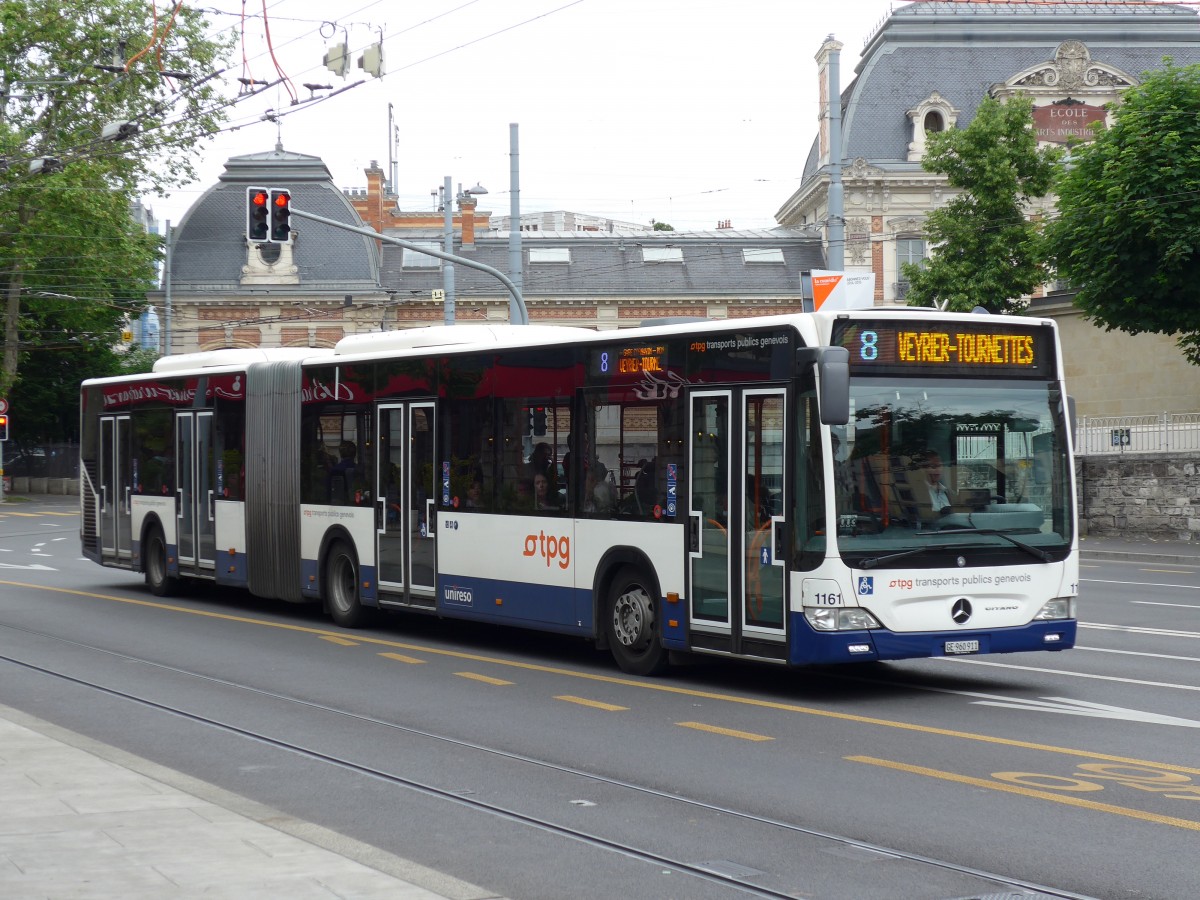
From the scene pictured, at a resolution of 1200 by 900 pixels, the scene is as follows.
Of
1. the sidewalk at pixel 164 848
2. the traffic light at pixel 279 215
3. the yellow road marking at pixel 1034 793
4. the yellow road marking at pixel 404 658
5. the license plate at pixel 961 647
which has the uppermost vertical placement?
the traffic light at pixel 279 215

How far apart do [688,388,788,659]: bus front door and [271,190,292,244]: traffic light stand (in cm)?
1364

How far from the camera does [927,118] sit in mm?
66562

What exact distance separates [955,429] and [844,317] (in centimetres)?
119

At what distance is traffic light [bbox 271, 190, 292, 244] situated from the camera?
80.3ft

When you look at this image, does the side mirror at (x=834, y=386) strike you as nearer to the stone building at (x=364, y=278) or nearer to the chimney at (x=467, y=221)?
the stone building at (x=364, y=278)

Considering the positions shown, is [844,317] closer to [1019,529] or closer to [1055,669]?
[1019,529]

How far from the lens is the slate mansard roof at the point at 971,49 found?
65.2 metres

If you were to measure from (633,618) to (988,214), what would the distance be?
112ft

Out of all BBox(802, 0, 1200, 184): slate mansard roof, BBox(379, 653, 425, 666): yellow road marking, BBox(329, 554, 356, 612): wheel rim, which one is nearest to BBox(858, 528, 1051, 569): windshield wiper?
BBox(379, 653, 425, 666): yellow road marking

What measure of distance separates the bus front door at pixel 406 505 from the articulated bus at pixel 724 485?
0.10 feet

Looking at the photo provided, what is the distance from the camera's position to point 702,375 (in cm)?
1244

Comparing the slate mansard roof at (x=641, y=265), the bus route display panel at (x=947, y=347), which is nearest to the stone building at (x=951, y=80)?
the slate mansard roof at (x=641, y=265)

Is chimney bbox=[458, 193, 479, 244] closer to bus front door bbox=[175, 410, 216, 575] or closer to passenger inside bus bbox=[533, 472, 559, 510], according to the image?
bus front door bbox=[175, 410, 216, 575]

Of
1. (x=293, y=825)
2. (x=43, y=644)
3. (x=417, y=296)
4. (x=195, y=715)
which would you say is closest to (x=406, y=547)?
(x=43, y=644)
